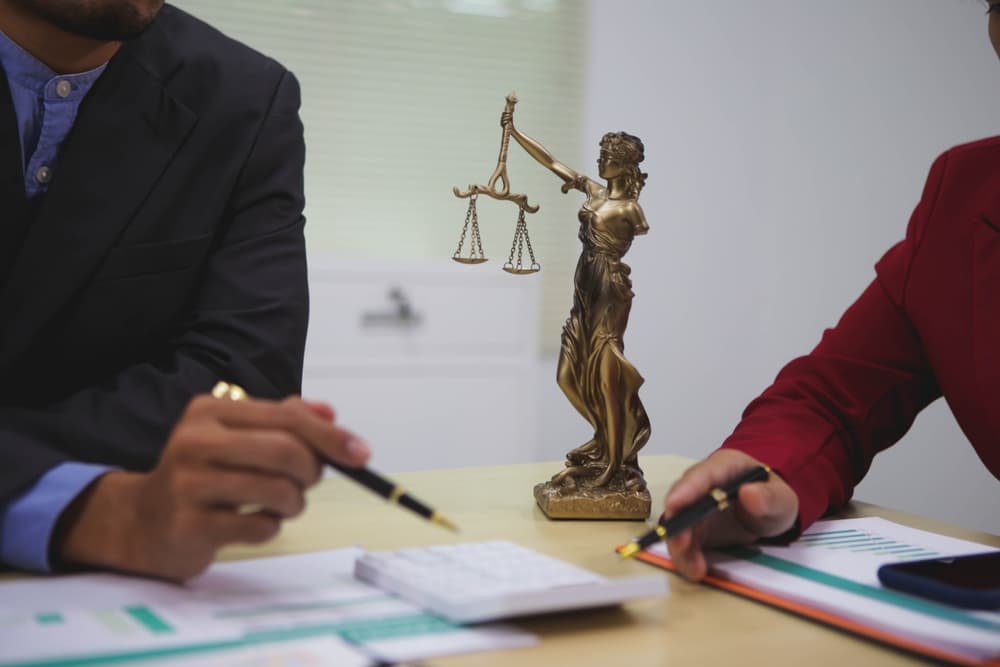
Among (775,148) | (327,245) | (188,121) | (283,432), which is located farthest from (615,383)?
(775,148)

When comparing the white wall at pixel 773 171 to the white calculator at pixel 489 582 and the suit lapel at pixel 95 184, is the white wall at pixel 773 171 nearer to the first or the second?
the suit lapel at pixel 95 184

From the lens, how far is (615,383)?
1.11 metres

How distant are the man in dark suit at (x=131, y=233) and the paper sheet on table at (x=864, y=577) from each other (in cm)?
52

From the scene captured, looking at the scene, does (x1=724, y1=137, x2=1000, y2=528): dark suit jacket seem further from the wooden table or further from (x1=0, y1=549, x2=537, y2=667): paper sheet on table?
(x1=0, y1=549, x2=537, y2=667): paper sheet on table

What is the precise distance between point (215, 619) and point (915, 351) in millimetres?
929

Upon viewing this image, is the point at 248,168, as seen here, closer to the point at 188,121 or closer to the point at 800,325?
the point at 188,121

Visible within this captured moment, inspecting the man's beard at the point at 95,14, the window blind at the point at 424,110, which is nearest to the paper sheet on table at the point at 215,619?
the man's beard at the point at 95,14

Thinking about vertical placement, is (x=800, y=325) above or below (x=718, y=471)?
above

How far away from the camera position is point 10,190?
110cm

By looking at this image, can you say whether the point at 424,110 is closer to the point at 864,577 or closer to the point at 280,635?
the point at 864,577

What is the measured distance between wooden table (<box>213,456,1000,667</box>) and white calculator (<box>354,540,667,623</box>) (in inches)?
0.9

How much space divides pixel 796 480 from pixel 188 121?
812 mm

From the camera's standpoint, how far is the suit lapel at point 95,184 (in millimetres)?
1111

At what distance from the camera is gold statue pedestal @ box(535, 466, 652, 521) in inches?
42.1
